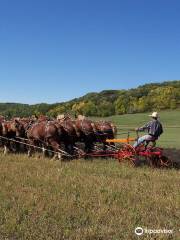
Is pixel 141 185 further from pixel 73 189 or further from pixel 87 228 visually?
pixel 87 228

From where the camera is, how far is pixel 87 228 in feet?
24.7

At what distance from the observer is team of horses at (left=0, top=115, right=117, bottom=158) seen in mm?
17859

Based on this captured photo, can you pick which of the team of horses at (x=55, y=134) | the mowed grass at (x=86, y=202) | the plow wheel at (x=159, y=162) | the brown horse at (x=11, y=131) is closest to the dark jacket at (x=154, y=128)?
the plow wheel at (x=159, y=162)

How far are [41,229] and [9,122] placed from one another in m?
14.0

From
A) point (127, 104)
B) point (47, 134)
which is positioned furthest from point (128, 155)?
point (127, 104)

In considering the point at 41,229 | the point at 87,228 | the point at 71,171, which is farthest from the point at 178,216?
the point at 71,171

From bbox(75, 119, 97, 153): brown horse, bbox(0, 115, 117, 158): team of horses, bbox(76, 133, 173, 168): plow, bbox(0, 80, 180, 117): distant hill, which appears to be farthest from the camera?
bbox(0, 80, 180, 117): distant hill

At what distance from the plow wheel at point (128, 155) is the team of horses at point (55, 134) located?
89.8 inches

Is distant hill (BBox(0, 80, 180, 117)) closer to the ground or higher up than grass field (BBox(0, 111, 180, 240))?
higher up

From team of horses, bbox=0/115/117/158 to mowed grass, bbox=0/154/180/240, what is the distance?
391 cm

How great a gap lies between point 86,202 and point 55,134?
8701 mm

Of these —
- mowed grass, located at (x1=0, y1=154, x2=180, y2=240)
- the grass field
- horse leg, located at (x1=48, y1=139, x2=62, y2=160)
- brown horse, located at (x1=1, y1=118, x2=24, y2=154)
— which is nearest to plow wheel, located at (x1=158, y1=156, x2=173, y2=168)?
the grass field

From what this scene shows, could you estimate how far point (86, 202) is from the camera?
9.16m

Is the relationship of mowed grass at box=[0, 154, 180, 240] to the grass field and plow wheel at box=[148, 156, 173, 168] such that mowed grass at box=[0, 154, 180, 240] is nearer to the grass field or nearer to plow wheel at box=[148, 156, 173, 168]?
the grass field
